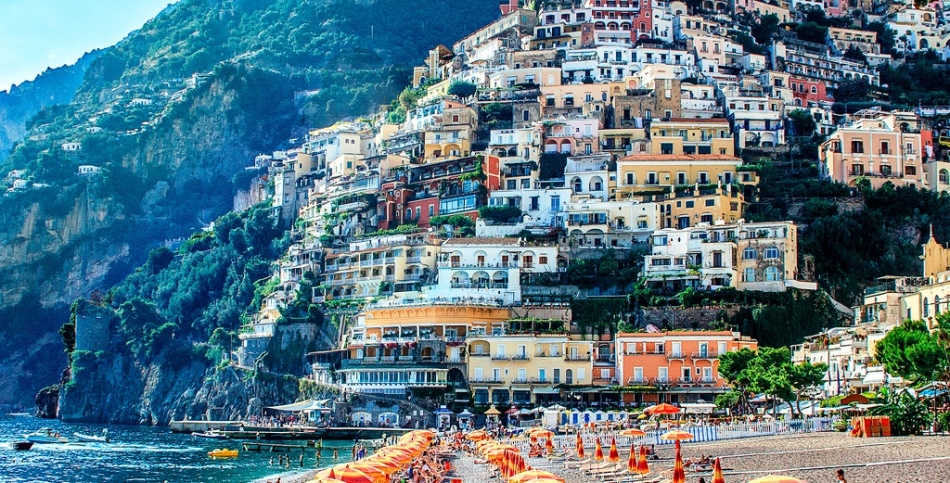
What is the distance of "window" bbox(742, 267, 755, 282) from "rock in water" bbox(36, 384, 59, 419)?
210 feet

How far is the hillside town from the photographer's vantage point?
236 ft

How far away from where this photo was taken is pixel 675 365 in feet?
228

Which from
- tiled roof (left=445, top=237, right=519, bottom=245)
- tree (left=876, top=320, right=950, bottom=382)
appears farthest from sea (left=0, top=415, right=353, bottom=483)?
tree (left=876, top=320, right=950, bottom=382)

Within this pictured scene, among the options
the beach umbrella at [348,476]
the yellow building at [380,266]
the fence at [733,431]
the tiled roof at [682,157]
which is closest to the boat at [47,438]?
the yellow building at [380,266]

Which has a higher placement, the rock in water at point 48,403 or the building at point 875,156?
the building at point 875,156

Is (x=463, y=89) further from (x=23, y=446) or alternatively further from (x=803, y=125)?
(x=23, y=446)

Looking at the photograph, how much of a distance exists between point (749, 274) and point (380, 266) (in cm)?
2438

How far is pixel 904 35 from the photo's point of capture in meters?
114

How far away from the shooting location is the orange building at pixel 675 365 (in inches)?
2721

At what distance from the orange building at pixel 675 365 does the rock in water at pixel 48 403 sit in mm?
60814

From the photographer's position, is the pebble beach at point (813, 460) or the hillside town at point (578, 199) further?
the hillside town at point (578, 199)

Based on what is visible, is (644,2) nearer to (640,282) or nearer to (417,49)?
(640,282)

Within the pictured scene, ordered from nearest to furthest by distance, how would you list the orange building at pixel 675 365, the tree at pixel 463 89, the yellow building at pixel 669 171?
the orange building at pixel 675 365, the yellow building at pixel 669 171, the tree at pixel 463 89

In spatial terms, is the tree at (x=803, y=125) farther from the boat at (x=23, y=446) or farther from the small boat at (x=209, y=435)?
the boat at (x=23, y=446)
